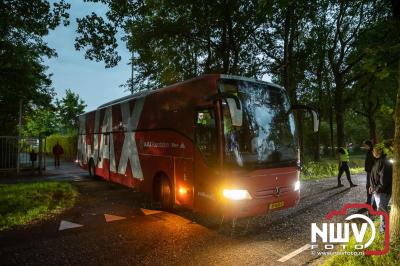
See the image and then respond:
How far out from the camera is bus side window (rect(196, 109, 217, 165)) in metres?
6.78

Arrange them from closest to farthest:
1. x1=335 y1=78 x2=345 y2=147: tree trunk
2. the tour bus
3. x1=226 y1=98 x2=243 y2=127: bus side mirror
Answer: x1=226 y1=98 x2=243 y2=127: bus side mirror → the tour bus → x1=335 y1=78 x2=345 y2=147: tree trunk

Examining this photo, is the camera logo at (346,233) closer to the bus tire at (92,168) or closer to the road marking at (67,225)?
the road marking at (67,225)

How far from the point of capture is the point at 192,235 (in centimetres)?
674

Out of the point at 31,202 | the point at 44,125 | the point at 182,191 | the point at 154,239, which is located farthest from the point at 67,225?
the point at 44,125

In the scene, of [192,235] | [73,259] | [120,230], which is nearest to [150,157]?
[120,230]

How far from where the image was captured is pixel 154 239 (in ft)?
21.4

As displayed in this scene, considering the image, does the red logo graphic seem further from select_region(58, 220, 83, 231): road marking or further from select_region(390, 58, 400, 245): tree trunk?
select_region(58, 220, 83, 231): road marking

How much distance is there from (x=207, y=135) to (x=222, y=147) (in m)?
0.63

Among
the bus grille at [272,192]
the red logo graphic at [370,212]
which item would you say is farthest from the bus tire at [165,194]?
the red logo graphic at [370,212]

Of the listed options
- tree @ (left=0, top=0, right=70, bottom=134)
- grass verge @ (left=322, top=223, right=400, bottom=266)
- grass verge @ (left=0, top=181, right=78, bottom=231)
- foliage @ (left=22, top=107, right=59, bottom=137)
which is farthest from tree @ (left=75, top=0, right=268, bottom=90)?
foliage @ (left=22, top=107, right=59, bottom=137)

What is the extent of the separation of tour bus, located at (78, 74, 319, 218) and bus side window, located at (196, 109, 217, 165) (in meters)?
0.01

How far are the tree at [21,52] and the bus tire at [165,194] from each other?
6.71m

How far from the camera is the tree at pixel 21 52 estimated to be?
35.8 feet

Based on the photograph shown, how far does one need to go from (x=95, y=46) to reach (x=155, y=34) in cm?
879
